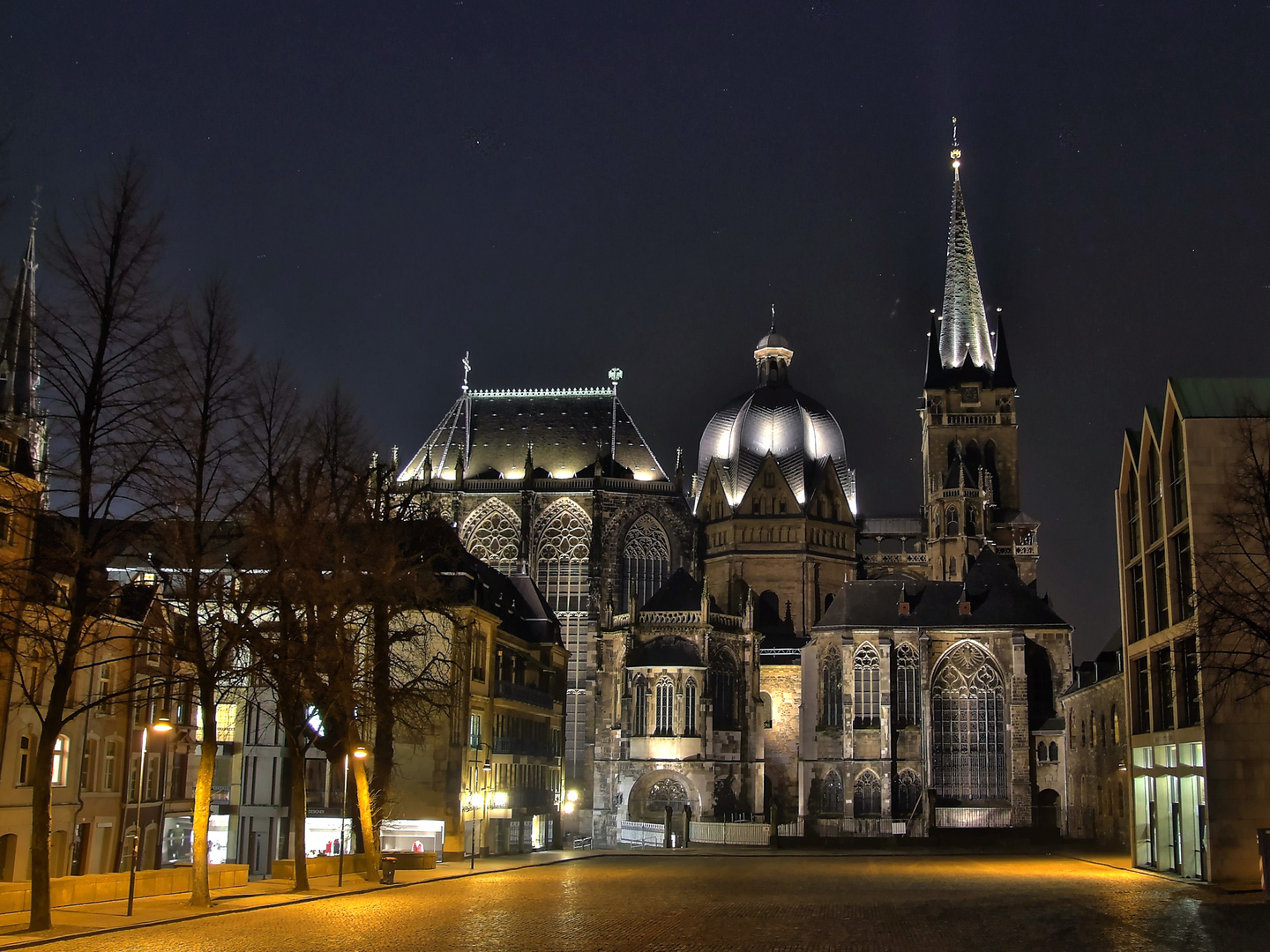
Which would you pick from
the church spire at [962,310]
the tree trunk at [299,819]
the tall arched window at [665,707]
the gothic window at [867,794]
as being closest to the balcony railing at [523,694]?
the tall arched window at [665,707]

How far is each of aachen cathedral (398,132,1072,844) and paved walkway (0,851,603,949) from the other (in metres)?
33.4

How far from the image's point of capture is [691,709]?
259 ft

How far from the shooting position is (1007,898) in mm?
35875

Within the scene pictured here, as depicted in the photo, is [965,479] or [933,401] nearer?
[965,479]

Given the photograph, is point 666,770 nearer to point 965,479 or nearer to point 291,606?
point 965,479

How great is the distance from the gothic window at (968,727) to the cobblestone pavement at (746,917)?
33368 mm

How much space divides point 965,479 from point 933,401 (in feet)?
32.5

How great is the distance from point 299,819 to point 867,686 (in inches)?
1954

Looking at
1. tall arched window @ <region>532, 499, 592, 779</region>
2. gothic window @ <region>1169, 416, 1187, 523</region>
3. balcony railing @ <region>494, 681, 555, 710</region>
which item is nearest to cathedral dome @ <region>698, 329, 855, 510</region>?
tall arched window @ <region>532, 499, 592, 779</region>

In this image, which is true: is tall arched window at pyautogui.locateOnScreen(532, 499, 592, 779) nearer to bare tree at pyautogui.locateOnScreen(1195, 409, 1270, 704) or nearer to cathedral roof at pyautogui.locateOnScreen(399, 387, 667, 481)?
cathedral roof at pyautogui.locateOnScreen(399, 387, 667, 481)

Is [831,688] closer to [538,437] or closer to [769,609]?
[769,609]

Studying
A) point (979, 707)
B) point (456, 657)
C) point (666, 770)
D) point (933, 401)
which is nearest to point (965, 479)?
point (933, 401)

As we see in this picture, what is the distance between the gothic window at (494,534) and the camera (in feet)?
295

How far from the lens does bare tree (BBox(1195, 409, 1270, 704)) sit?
1463 inches
